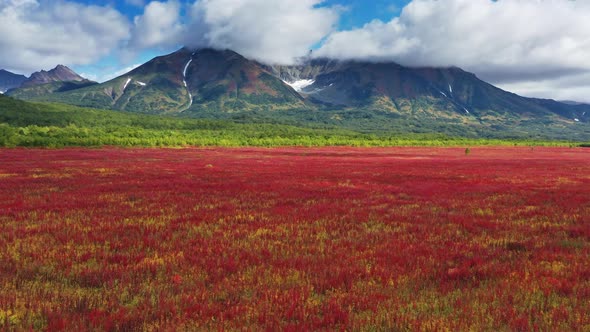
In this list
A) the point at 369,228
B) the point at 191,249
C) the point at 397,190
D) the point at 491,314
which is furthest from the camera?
the point at 397,190

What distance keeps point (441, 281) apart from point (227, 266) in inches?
161

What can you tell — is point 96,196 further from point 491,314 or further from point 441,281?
point 491,314

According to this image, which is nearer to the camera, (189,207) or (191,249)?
(191,249)

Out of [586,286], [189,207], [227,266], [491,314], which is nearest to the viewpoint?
[491,314]

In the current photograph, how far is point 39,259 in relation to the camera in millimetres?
8469

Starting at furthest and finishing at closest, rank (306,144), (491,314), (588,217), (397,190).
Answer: (306,144) → (397,190) → (588,217) → (491,314)

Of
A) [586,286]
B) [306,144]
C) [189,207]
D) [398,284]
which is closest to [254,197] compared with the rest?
[189,207]

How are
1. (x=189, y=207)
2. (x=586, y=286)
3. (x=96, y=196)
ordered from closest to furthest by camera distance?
(x=586, y=286) < (x=189, y=207) < (x=96, y=196)

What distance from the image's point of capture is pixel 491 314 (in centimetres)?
581

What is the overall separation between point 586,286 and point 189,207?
13104mm

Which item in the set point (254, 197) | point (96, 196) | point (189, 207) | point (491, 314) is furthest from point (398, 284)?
point (96, 196)

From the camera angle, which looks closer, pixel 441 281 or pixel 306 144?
pixel 441 281

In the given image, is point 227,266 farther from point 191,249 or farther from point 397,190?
point 397,190

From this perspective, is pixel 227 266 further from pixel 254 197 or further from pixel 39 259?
pixel 254 197
